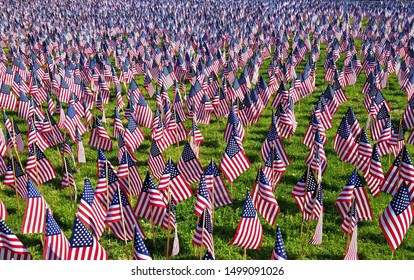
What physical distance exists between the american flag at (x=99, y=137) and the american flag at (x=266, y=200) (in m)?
5.42

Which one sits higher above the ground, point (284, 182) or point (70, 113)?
point (70, 113)

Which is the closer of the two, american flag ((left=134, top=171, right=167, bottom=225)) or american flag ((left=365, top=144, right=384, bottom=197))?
american flag ((left=134, top=171, right=167, bottom=225))

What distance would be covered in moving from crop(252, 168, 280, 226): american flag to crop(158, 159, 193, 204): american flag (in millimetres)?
1562

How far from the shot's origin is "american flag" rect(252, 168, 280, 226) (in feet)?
→ 30.0

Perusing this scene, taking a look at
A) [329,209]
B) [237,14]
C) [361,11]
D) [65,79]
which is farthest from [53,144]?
[361,11]

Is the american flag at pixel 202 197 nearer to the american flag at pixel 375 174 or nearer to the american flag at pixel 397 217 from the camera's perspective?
the american flag at pixel 397 217

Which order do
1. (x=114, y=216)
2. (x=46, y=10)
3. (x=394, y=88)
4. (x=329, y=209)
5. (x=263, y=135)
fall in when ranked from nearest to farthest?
(x=114, y=216) → (x=329, y=209) → (x=263, y=135) → (x=394, y=88) → (x=46, y=10)

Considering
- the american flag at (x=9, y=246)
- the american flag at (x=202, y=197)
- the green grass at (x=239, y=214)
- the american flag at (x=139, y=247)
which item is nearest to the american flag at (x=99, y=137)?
the green grass at (x=239, y=214)

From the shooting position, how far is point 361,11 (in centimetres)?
4250

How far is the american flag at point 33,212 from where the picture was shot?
8.64 meters

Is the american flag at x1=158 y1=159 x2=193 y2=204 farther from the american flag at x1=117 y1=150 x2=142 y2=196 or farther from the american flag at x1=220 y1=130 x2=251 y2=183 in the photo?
the american flag at x1=220 y1=130 x2=251 y2=183

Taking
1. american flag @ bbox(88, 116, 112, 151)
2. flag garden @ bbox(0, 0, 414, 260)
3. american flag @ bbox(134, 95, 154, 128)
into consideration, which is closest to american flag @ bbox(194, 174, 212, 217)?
flag garden @ bbox(0, 0, 414, 260)
